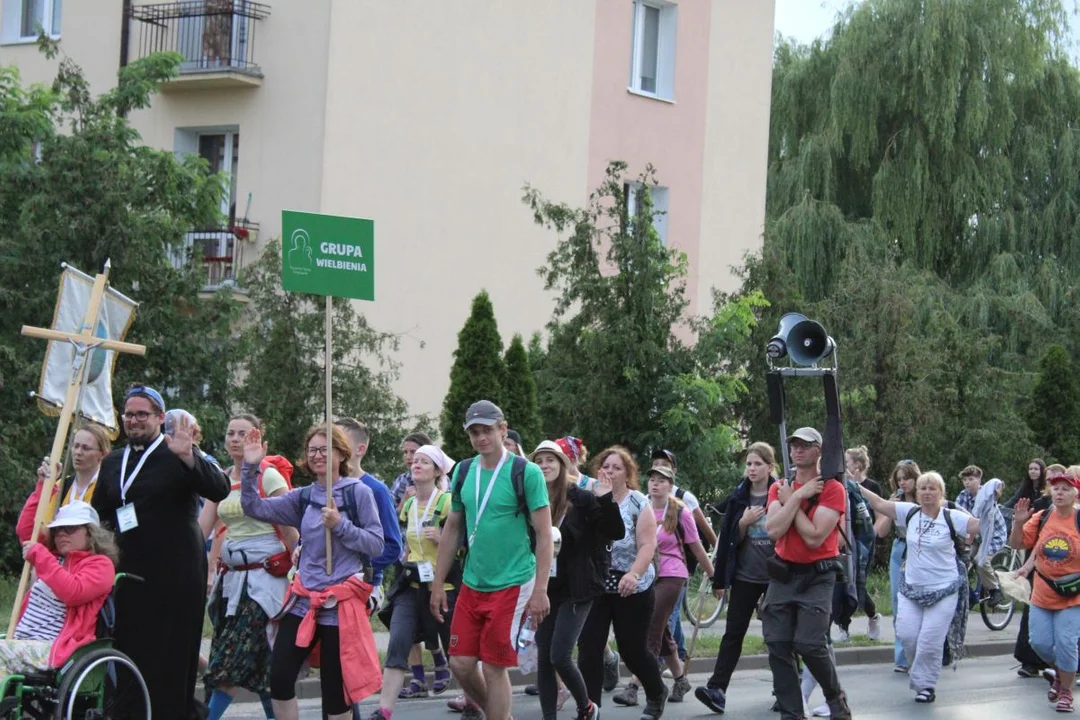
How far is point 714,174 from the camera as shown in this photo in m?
29.9

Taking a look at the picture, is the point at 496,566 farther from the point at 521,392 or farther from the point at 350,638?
the point at 521,392

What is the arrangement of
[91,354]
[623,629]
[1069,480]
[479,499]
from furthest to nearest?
[1069,480] → [623,629] → [91,354] → [479,499]

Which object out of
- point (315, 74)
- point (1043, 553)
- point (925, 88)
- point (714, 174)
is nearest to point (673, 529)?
point (1043, 553)

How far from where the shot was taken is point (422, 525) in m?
11.5

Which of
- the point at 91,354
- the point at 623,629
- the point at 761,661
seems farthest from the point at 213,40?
the point at 623,629

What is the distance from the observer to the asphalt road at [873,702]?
11.8 meters

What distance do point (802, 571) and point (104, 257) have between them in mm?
10831

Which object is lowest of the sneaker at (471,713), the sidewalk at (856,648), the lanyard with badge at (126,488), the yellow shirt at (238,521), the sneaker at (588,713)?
the sidewalk at (856,648)

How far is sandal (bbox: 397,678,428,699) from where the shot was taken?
12.6m

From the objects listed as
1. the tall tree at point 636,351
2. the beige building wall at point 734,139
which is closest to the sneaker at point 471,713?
the tall tree at point 636,351

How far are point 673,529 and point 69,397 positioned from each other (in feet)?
16.3

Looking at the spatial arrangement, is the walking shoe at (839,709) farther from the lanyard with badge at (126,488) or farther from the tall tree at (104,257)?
the tall tree at (104,257)

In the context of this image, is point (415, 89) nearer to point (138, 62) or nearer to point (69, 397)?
point (138, 62)

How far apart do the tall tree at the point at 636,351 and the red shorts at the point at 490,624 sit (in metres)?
10.4
